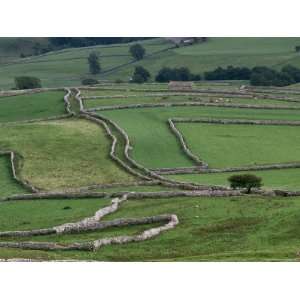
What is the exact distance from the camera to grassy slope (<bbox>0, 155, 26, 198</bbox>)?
71938 mm

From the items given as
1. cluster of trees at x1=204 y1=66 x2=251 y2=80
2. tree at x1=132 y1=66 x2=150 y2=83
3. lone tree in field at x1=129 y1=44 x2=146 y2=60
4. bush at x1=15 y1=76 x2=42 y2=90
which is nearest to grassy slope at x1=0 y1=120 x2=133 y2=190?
bush at x1=15 y1=76 x2=42 y2=90

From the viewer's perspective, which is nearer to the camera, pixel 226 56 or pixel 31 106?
pixel 31 106

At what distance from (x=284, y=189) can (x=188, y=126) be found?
35.5 metres

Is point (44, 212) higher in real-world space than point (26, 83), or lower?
lower

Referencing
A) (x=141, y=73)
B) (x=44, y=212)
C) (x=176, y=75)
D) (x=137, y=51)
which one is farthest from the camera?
(x=137, y=51)

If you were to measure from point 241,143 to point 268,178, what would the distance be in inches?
691

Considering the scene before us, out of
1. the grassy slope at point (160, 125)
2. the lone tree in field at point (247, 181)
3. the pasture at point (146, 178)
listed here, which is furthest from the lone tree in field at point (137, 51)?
the lone tree in field at point (247, 181)

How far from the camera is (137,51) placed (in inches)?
7662

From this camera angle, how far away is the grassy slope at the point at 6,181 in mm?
71938

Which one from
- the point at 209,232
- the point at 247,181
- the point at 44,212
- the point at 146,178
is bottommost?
the point at 146,178

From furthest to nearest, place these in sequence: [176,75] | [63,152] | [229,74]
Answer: [176,75]
[229,74]
[63,152]

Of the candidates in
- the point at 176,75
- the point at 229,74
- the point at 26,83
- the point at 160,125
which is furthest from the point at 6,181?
the point at 229,74

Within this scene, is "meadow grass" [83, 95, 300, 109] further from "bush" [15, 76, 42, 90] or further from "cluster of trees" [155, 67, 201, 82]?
"cluster of trees" [155, 67, 201, 82]

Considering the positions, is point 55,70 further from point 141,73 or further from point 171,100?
point 171,100
